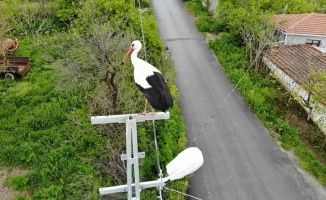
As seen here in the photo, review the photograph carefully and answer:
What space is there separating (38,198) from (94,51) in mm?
7306

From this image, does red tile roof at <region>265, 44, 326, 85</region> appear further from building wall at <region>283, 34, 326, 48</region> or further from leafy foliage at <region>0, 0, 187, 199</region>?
leafy foliage at <region>0, 0, 187, 199</region>

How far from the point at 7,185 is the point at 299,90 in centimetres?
1745

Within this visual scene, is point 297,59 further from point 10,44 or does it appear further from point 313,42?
point 10,44

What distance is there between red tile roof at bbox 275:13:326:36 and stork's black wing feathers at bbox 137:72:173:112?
18.6m

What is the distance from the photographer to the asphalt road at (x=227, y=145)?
573 inches

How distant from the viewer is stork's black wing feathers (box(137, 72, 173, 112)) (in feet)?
26.3

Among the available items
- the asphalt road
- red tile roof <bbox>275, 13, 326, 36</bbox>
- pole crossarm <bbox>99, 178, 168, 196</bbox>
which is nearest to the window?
red tile roof <bbox>275, 13, 326, 36</bbox>

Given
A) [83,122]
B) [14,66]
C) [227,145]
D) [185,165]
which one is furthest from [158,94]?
[14,66]

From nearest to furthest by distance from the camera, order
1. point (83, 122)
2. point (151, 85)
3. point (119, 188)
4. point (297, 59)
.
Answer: point (119, 188) < point (151, 85) < point (83, 122) < point (297, 59)

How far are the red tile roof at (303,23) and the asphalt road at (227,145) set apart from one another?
625 centimetres

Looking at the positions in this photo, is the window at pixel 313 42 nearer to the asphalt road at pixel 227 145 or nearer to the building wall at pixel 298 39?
the building wall at pixel 298 39

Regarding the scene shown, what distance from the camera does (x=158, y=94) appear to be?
845 cm

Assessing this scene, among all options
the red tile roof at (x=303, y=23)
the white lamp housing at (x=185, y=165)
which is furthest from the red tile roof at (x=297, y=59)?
the white lamp housing at (x=185, y=165)

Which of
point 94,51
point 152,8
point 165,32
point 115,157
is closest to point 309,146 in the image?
point 115,157
